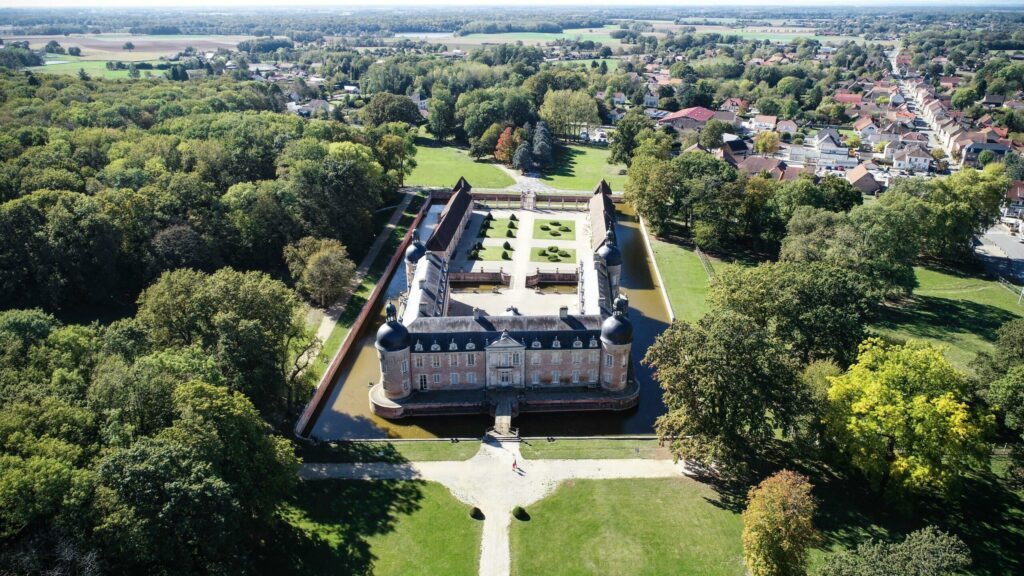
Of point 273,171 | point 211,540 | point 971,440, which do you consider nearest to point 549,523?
point 211,540

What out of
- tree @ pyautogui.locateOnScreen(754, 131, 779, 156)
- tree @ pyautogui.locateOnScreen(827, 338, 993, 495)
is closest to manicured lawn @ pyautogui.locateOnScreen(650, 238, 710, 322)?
tree @ pyautogui.locateOnScreen(827, 338, 993, 495)

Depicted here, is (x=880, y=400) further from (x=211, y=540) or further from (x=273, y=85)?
(x=273, y=85)

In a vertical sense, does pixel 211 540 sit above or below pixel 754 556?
above

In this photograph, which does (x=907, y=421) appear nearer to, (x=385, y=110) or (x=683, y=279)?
(x=683, y=279)

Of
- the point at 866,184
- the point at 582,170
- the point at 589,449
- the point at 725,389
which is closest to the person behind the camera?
the point at 725,389

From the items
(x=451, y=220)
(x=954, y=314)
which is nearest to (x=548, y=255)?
(x=451, y=220)

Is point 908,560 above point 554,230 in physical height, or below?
above

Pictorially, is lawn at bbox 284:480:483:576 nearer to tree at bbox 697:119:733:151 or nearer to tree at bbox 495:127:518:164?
tree at bbox 495:127:518:164

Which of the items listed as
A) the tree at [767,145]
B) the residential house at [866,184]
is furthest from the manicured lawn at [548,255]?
the tree at [767,145]
